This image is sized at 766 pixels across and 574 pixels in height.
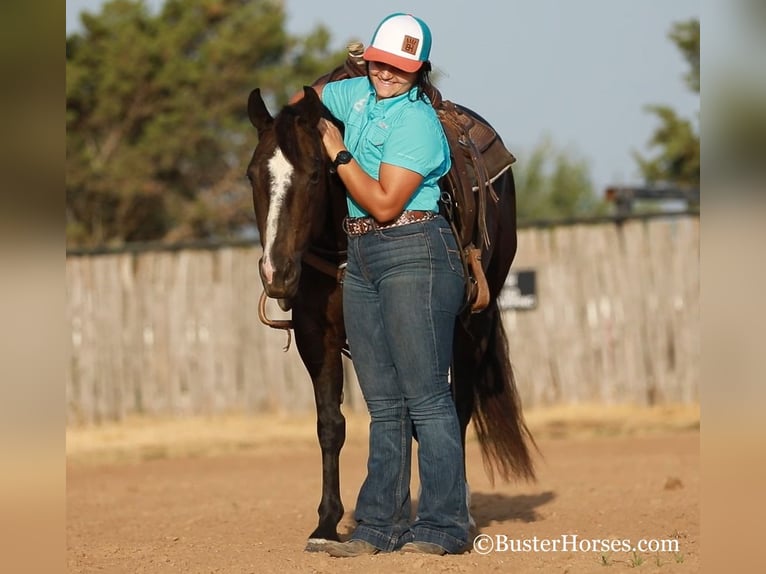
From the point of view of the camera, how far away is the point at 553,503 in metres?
8.07

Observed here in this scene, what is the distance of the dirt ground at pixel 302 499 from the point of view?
Result: 17.1 feet

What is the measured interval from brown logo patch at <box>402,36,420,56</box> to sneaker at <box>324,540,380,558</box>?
2.21 meters

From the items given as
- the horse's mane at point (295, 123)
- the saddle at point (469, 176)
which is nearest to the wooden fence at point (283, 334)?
the saddle at point (469, 176)

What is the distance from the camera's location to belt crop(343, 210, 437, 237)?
5.13 metres

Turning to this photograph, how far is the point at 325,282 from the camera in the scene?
576 centimetres

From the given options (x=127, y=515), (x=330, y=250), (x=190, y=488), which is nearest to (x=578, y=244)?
(x=190, y=488)

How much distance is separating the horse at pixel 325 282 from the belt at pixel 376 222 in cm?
15

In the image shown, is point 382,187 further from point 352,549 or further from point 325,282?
point 352,549

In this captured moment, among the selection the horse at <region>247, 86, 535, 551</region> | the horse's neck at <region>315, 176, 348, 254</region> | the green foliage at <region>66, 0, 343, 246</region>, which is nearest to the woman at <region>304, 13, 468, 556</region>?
the horse at <region>247, 86, 535, 551</region>

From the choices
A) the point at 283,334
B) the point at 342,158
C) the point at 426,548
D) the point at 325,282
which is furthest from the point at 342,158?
the point at 283,334

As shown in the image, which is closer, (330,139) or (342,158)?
(342,158)

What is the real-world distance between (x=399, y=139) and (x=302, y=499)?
14.3 feet
